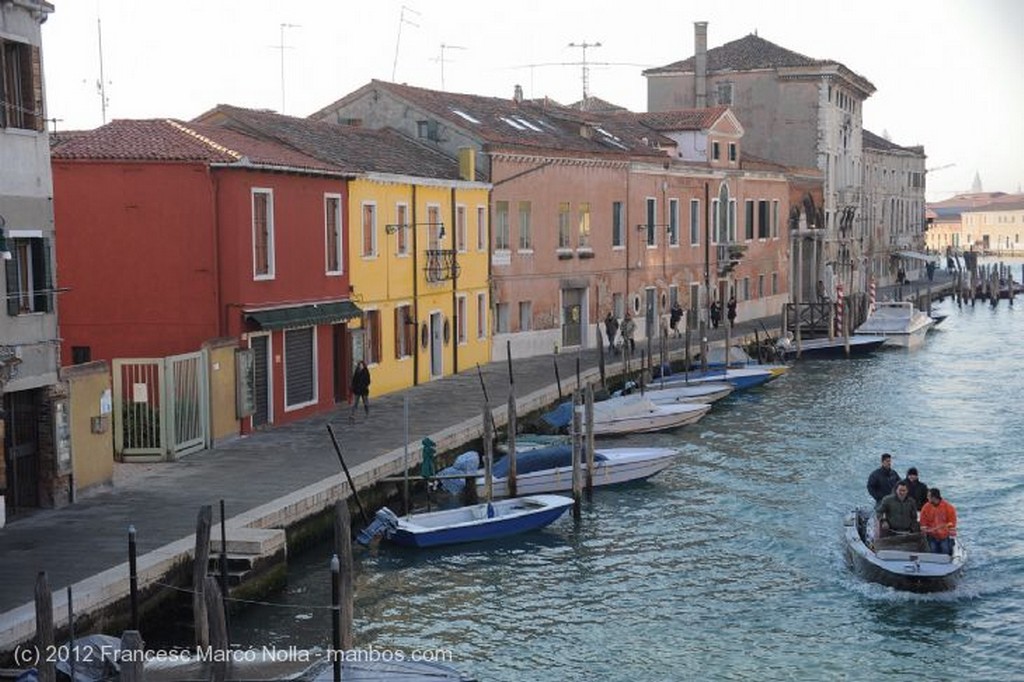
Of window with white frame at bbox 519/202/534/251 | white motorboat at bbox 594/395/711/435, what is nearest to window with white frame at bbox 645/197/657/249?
window with white frame at bbox 519/202/534/251

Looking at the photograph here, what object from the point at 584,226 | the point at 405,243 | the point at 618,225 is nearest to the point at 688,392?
the point at 405,243

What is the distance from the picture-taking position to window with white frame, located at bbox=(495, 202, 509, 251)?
39531 millimetres

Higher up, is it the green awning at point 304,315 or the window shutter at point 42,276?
the window shutter at point 42,276

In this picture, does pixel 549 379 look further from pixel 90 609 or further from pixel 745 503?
pixel 90 609

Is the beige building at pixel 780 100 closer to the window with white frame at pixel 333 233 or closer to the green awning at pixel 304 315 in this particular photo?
the window with white frame at pixel 333 233

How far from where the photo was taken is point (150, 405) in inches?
928

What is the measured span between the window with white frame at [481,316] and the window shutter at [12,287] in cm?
2026

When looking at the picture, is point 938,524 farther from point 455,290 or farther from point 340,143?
point 455,290

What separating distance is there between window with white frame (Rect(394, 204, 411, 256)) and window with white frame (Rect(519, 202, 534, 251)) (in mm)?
7102

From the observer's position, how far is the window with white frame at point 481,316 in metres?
38.8

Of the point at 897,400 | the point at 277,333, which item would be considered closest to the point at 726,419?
the point at 897,400

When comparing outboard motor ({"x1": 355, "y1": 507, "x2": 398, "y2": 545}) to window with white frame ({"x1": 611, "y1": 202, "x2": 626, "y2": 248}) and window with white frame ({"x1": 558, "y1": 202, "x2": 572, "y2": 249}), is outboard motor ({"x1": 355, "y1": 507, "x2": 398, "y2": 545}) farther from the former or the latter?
window with white frame ({"x1": 611, "y1": 202, "x2": 626, "y2": 248})

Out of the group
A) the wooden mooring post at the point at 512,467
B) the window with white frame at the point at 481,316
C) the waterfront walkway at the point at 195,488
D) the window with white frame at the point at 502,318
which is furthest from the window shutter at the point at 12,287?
the window with white frame at the point at 502,318

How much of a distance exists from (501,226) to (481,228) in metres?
1.24
